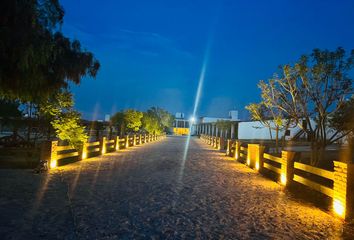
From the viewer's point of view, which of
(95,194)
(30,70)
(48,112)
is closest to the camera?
(30,70)

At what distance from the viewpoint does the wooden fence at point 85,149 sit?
1191 centimetres

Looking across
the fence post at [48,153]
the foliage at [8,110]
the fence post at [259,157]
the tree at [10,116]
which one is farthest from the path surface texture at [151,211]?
the foliage at [8,110]

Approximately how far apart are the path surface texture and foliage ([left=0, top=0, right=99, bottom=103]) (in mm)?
2521

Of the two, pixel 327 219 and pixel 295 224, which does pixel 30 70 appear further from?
pixel 327 219

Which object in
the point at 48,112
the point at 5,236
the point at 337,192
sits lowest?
the point at 5,236

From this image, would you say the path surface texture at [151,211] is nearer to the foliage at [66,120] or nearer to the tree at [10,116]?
the foliage at [66,120]

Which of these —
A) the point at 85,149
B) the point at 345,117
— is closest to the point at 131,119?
the point at 85,149

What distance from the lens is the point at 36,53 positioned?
684cm

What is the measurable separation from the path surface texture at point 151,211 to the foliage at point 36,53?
8.27 ft

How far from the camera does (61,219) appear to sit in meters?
5.42

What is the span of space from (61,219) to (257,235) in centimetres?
313

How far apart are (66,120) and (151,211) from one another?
10469 millimetres

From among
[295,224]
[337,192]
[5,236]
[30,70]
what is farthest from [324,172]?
[30,70]

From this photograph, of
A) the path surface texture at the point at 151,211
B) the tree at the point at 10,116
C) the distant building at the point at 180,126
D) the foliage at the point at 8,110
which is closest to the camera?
the path surface texture at the point at 151,211
